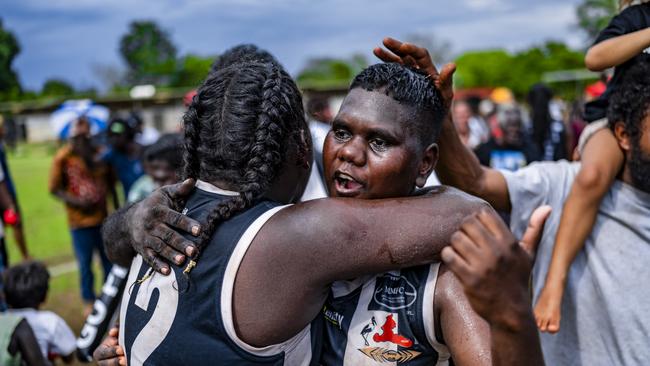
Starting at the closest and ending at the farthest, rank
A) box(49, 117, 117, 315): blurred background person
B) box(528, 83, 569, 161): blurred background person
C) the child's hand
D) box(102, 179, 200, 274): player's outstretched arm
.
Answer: box(102, 179, 200, 274): player's outstretched arm < the child's hand < box(49, 117, 117, 315): blurred background person < box(528, 83, 569, 161): blurred background person

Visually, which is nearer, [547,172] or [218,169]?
[218,169]

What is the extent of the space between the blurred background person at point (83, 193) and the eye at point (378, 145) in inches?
200

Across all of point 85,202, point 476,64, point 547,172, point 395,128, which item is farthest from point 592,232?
point 476,64

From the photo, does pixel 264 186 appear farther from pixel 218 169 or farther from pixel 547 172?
pixel 547 172

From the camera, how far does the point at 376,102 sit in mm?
1749

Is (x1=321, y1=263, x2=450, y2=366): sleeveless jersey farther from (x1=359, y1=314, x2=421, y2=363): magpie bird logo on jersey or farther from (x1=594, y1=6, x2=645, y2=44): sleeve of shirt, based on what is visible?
(x1=594, y1=6, x2=645, y2=44): sleeve of shirt

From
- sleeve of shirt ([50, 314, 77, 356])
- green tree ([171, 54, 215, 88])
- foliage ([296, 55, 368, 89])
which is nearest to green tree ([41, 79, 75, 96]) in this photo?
green tree ([171, 54, 215, 88])

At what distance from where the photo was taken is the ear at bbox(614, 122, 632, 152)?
7.64 feet

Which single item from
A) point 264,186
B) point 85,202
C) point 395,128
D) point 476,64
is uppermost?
point 395,128

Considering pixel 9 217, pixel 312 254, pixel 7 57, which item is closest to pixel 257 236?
pixel 312 254

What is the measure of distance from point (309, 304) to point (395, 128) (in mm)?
567

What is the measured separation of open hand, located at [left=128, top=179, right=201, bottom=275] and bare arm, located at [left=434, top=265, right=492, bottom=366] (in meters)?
0.66

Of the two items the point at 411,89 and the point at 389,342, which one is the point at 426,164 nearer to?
the point at 411,89

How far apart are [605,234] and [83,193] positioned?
215 inches
